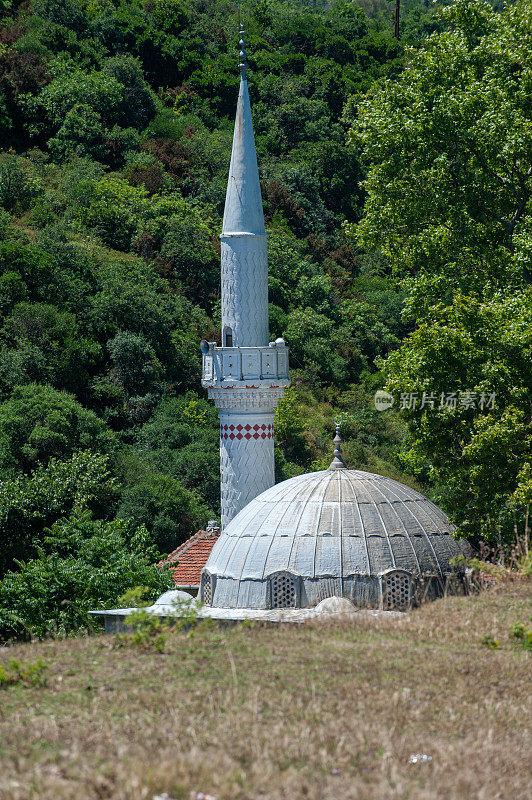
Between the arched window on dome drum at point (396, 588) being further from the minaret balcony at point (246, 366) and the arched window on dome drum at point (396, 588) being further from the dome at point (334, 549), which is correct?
the minaret balcony at point (246, 366)

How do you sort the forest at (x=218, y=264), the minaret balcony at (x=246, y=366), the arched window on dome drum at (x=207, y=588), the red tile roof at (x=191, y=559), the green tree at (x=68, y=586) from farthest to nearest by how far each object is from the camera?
the red tile roof at (x=191, y=559)
the minaret balcony at (x=246, y=366)
the green tree at (x=68, y=586)
the forest at (x=218, y=264)
the arched window on dome drum at (x=207, y=588)

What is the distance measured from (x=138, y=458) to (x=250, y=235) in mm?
15051

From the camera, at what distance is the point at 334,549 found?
1919cm

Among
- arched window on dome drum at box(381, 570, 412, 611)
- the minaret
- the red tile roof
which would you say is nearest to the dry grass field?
arched window on dome drum at box(381, 570, 412, 611)

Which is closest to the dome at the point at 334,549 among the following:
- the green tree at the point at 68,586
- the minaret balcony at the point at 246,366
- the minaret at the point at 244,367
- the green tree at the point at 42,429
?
the minaret at the point at 244,367

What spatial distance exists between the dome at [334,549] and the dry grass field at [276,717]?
7059 mm

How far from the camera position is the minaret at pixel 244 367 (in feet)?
75.5

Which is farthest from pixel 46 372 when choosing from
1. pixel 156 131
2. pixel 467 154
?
pixel 156 131

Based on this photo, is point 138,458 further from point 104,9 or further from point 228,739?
point 104,9

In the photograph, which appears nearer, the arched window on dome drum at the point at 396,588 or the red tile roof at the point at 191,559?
the arched window on dome drum at the point at 396,588

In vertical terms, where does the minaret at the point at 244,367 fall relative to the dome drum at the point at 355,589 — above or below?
Answer: above

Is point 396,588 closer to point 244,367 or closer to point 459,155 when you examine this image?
point 244,367

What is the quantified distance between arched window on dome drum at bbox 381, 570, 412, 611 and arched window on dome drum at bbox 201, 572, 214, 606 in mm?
3203

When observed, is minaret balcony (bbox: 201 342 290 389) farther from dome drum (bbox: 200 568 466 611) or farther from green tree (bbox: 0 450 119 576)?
green tree (bbox: 0 450 119 576)
